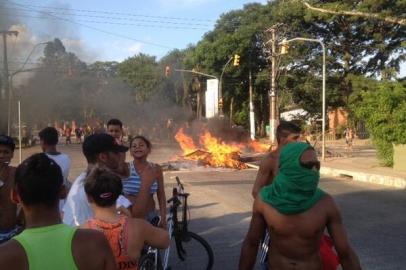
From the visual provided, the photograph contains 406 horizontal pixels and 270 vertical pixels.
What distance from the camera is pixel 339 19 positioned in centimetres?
4850

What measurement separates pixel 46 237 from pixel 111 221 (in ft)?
2.44

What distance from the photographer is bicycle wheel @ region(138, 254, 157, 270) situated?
4.62 m

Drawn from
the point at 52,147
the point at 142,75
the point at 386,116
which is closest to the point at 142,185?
the point at 52,147

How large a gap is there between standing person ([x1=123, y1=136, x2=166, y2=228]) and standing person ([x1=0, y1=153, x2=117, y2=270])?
2655 mm

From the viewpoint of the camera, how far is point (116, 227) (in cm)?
285

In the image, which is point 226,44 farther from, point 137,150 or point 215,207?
point 137,150

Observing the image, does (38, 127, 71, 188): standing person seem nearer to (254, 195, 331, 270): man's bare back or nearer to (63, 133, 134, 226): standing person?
(63, 133, 134, 226): standing person

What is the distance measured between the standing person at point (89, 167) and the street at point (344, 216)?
3094mm

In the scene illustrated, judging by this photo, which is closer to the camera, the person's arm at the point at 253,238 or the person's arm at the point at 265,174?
the person's arm at the point at 253,238

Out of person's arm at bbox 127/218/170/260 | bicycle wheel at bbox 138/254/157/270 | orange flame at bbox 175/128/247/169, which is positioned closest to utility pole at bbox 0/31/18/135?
orange flame at bbox 175/128/247/169

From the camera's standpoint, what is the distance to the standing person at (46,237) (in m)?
2.08

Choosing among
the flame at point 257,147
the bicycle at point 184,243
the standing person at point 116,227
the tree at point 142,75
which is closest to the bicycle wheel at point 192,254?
the bicycle at point 184,243

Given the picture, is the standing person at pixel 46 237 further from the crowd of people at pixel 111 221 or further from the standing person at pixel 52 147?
the standing person at pixel 52 147

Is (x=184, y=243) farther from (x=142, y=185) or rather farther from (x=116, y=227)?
(x=116, y=227)
